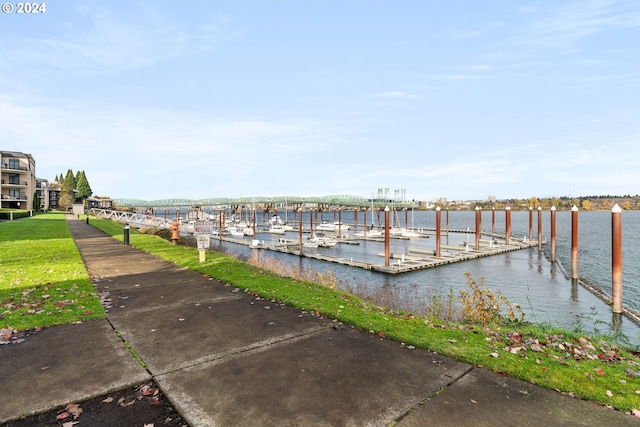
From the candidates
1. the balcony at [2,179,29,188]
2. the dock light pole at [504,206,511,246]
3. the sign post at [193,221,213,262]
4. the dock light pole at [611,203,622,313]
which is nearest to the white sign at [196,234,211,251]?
the sign post at [193,221,213,262]

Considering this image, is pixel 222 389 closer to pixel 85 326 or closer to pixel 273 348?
pixel 273 348

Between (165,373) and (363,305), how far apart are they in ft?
17.6

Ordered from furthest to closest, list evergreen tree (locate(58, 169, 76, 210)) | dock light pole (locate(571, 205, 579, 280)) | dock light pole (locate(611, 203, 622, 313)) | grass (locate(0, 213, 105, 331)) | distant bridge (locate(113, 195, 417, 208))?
distant bridge (locate(113, 195, 417, 208)) < evergreen tree (locate(58, 169, 76, 210)) < dock light pole (locate(571, 205, 579, 280)) < dock light pole (locate(611, 203, 622, 313)) < grass (locate(0, 213, 105, 331))

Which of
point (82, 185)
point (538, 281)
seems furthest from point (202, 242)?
point (82, 185)

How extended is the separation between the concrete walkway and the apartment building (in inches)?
3045

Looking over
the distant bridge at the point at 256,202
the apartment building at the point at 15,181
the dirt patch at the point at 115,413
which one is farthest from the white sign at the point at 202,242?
the distant bridge at the point at 256,202

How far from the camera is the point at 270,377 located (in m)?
4.23

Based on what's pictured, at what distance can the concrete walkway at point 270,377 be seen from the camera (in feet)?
11.5

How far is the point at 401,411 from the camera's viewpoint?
3.55 meters

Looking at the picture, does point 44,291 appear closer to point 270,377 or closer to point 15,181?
point 270,377

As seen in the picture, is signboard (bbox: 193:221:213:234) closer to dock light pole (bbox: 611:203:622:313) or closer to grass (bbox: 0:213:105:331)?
grass (bbox: 0:213:105:331)

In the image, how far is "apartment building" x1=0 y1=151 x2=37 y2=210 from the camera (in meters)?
61.7

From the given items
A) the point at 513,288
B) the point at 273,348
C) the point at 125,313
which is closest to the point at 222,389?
the point at 273,348

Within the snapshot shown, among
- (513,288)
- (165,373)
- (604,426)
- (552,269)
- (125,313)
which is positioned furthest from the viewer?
(552,269)
